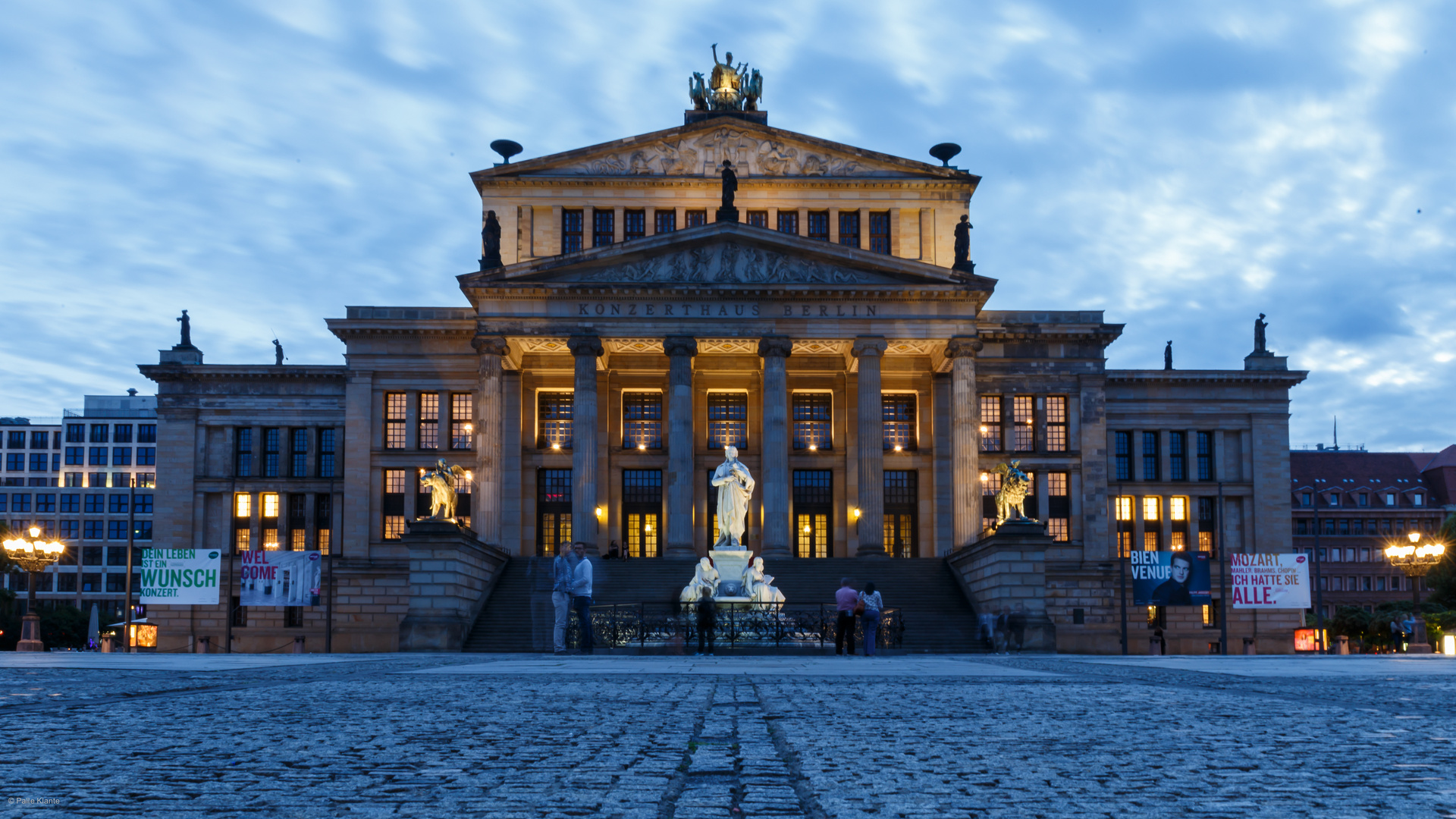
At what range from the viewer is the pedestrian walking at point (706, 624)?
30.0 m

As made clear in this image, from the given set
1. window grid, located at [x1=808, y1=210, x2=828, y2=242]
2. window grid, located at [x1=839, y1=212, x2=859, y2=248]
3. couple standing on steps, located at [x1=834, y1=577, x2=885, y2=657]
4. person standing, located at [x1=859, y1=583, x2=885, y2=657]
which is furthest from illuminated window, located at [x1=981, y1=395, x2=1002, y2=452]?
person standing, located at [x1=859, y1=583, x2=885, y2=657]

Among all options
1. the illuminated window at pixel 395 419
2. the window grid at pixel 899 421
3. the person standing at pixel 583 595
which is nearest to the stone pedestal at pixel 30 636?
the person standing at pixel 583 595

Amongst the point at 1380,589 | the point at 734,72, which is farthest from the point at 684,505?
the point at 1380,589

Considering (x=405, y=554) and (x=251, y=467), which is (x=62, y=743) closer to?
(x=405, y=554)

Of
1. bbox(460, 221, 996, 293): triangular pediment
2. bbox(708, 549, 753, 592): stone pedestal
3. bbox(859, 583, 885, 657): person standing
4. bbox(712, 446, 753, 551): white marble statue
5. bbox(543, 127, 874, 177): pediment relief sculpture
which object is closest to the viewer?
bbox(859, 583, 885, 657): person standing

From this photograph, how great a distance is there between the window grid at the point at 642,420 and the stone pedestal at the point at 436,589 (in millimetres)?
19047

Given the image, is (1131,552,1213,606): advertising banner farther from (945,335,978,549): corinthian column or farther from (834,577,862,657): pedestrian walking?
(834,577,862,657): pedestrian walking

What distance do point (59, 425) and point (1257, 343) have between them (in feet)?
352

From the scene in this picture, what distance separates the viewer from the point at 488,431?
5353 centimetres

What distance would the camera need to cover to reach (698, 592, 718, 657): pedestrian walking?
30047 millimetres

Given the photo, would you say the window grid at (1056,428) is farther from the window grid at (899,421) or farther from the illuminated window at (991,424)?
the window grid at (899,421)

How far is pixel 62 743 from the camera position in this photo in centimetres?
555

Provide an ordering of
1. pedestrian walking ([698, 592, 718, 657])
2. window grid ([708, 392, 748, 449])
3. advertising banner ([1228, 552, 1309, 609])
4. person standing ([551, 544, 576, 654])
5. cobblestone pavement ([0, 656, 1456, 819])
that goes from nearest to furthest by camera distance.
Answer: cobblestone pavement ([0, 656, 1456, 819])
person standing ([551, 544, 576, 654])
pedestrian walking ([698, 592, 718, 657])
advertising banner ([1228, 552, 1309, 609])
window grid ([708, 392, 748, 449])

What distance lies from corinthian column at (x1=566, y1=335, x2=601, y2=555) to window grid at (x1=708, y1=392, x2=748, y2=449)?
863 cm
